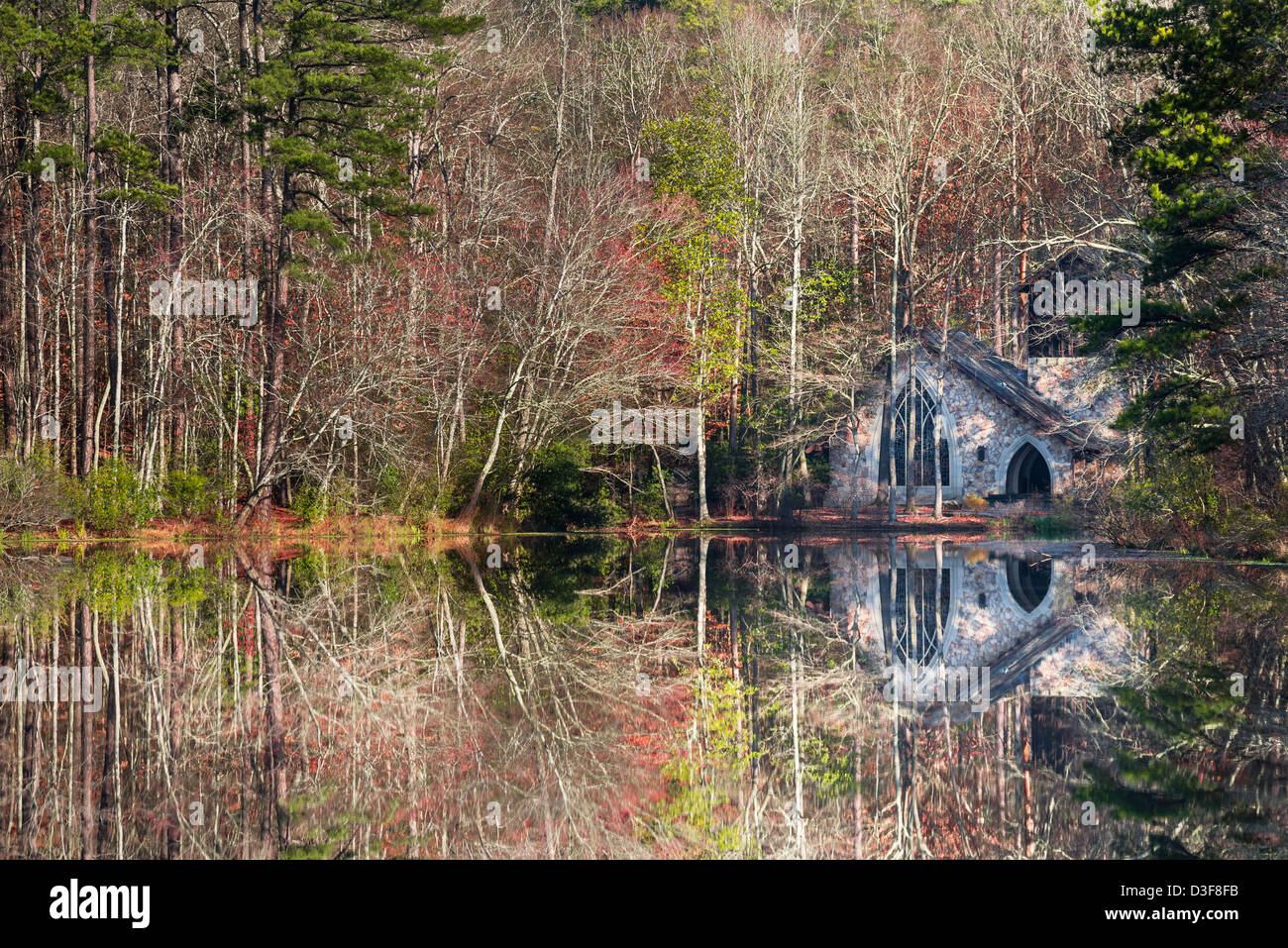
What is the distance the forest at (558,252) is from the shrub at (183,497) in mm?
133

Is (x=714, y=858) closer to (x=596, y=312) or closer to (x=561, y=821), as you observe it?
(x=561, y=821)

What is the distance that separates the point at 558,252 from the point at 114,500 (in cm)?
1296

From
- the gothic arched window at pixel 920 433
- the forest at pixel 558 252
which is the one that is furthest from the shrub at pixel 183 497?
Result: the gothic arched window at pixel 920 433

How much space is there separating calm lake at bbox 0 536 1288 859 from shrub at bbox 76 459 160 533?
10589mm

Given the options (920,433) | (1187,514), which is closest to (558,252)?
(920,433)

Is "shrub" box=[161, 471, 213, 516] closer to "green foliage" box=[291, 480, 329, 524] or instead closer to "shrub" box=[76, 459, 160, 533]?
"shrub" box=[76, 459, 160, 533]

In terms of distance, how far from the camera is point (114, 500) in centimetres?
2698

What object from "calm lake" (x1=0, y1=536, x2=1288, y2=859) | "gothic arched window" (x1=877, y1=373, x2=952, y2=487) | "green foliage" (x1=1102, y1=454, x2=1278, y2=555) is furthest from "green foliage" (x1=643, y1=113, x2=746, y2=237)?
"calm lake" (x1=0, y1=536, x2=1288, y2=859)

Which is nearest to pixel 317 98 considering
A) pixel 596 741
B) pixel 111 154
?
pixel 111 154

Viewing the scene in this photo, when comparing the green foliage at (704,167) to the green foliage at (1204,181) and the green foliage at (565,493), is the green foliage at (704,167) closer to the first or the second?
the green foliage at (565,493)

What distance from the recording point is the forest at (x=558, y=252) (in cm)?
2081

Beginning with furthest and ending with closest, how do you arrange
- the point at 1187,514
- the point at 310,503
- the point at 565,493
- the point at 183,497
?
the point at 565,493 < the point at 310,503 < the point at 183,497 < the point at 1187,514

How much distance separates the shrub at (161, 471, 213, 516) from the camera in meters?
28.2

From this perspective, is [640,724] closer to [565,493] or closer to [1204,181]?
[1204,181]
